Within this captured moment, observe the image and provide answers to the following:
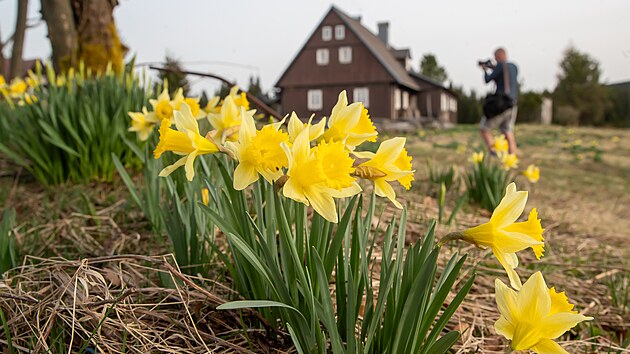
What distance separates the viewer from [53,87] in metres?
2.73

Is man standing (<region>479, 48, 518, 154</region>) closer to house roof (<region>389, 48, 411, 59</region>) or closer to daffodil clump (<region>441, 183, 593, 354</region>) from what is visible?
daffodil clump (<region>441, 183, 593, 354</region>)

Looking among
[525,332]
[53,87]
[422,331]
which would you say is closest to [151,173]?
[422,331]

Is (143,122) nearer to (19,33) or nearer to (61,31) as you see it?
(61,31)

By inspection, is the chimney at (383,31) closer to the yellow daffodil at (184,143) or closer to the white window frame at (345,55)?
the white window frame at (345,55)

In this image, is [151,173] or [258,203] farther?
[151,173]

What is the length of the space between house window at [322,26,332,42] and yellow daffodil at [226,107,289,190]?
22.9m

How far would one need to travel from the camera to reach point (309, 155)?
762 millimetres

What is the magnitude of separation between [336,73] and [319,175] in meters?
22.8

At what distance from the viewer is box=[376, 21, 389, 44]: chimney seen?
2831cm

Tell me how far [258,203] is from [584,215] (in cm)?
336

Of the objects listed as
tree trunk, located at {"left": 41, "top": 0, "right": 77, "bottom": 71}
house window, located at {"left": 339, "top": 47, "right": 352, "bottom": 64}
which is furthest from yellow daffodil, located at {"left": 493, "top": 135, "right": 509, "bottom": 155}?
house window, located at {"left": 339, "top": 47, "right": 352, "bottom": 64}

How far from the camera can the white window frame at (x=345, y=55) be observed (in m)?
22.7

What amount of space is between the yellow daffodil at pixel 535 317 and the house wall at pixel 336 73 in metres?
21.5

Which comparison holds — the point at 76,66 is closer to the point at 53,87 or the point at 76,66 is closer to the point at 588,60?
the point at 53,87
